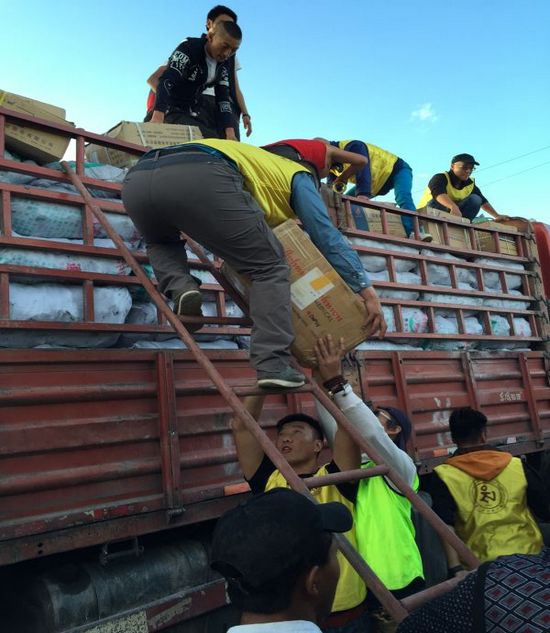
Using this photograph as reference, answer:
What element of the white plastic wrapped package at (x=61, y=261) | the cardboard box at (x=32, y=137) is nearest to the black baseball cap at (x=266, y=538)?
the white plastic wrapped package at (x=61, y=261)

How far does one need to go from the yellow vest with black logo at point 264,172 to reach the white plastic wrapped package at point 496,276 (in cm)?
273

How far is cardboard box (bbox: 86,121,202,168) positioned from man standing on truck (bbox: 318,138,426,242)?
2130mm

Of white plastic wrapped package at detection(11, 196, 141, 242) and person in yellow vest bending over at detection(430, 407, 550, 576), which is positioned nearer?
white plastic wrapped package at detection(11, 196, 141, 242)

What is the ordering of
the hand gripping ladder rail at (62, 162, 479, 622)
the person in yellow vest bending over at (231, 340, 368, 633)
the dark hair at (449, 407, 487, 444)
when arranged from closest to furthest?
the hand gripping ladder rail at (62, 162, 479, 622)
the person in yellow vest bending over at (231, 340, 368, 633)
the dark hair at (449, 407, 487, 444)

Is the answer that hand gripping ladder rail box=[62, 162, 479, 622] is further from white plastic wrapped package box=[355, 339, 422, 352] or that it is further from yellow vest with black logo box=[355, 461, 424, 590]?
white plastic wrapped package box=[355, 339, 422, 352]

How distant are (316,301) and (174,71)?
7.96 feet

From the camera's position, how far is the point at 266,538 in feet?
3.85

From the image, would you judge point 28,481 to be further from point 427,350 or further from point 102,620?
point 427,350

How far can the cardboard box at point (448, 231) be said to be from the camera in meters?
4.43

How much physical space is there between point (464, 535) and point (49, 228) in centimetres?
233

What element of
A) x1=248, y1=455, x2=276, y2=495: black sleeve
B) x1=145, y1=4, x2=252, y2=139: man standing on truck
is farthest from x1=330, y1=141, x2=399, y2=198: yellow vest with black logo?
x1=248, y1=455, x2=276, y2=495: black sleeve

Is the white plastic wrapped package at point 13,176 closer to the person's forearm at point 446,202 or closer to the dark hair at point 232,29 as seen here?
the dark hair at point 232,29

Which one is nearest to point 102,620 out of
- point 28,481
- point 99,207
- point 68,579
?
point 68,579

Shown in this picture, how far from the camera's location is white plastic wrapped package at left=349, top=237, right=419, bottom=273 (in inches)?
151
